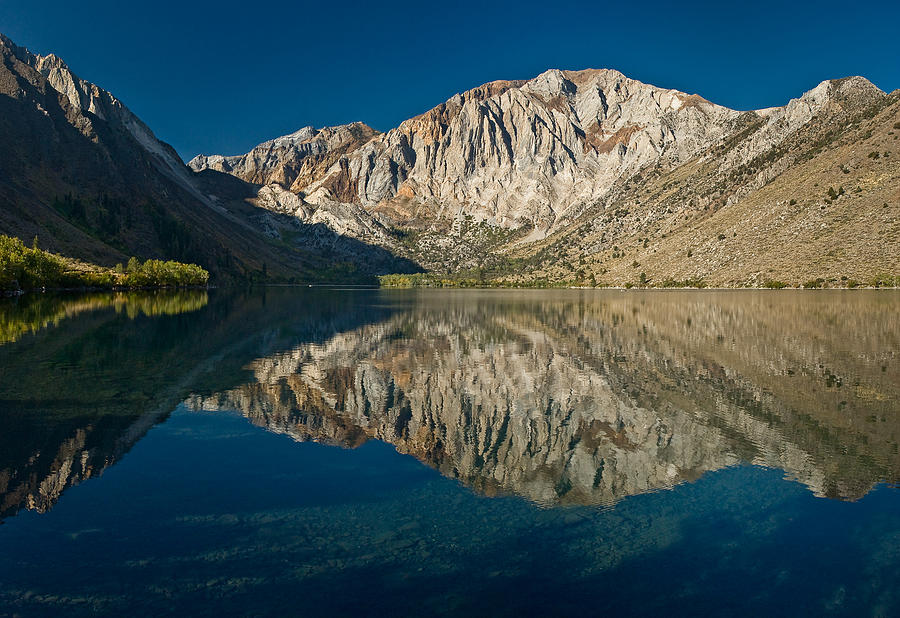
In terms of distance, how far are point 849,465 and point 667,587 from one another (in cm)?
1021

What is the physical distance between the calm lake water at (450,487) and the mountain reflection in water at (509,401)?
0.51 feet

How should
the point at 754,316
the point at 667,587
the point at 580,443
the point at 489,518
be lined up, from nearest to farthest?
1. the point at 667,587
2. the point at 489,518
3. the point at 580,443
4. the point at 754,316

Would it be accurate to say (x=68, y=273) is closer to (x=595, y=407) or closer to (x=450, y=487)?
(x=595, y=407)

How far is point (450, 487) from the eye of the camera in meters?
15.9

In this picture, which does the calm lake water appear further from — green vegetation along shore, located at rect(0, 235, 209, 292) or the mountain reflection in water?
green vegetation along shore, located at rect(0, 235, 209, 292)

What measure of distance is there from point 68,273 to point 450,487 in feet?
501

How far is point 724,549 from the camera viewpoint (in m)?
12.2

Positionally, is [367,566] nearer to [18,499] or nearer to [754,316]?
[18,499]

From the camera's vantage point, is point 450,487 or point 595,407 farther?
point 595,407

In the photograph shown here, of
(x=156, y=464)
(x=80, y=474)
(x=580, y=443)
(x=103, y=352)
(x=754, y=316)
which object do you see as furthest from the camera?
(x=754, y=316)

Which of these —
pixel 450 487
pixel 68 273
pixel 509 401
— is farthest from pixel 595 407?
pixel 68 273

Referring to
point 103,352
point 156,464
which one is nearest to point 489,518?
point 156,464

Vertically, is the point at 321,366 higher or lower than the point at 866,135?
lower

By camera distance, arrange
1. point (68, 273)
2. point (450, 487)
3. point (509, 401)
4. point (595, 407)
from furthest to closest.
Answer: point (68, 273) → point (509, 401) → point (595, 407) → point (450, 487)
